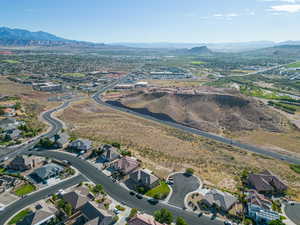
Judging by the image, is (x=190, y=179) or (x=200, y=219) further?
(x=190, y=179)

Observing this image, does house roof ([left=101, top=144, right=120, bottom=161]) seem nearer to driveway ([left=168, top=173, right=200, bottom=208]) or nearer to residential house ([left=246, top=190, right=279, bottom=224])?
driveway ([left=168, top=173, right=200, bottom=208])

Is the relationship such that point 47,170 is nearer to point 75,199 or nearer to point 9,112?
point 75,199

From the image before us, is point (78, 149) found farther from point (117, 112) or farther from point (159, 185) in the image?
point (117, 112)

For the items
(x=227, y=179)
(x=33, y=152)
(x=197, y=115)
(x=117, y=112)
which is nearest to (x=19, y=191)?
(x=33, y=152)

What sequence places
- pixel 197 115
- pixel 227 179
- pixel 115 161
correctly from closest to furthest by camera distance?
pixel 227 179 < pixel 115 161 < pixel 197 115

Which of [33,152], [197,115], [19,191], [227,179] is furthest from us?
[197,115]
